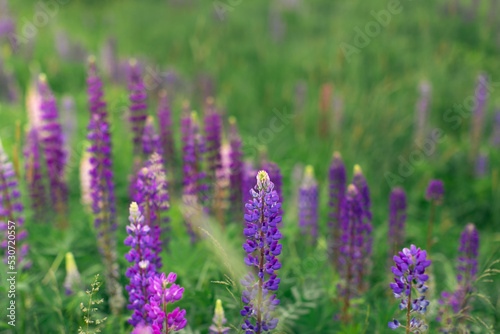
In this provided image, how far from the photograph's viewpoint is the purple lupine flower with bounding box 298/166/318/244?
3.79m

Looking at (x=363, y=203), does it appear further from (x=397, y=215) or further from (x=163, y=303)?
(x=163, y=303)

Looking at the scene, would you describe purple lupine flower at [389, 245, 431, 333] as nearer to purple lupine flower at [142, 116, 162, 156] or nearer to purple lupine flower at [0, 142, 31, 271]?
purple lupine flower at [142, 116, 162, 156]

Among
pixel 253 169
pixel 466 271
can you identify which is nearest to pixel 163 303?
pixel 466 271

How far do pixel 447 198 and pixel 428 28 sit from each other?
5130mm

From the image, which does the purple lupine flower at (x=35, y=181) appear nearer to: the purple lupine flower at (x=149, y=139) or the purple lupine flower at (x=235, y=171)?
the purple lupine flower at (x=149, y=139)

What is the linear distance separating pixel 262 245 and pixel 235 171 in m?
1.88

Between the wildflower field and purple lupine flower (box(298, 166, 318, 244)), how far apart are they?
18 mm

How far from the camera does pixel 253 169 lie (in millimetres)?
3791

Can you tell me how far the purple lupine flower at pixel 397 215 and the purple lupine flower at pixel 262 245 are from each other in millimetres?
1811

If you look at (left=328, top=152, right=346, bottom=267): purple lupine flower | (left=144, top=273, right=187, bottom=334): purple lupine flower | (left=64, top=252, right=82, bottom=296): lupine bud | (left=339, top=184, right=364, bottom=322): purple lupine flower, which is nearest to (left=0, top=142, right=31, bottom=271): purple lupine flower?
(left=64, top=252, right=82, bottom=296): lupine bud

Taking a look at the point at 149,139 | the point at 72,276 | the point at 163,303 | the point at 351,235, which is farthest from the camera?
the point at 149,139

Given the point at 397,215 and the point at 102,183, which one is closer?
the point at 102,183

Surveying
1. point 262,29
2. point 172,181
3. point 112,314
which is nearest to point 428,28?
point 262,29

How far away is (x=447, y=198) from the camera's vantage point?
562cm
